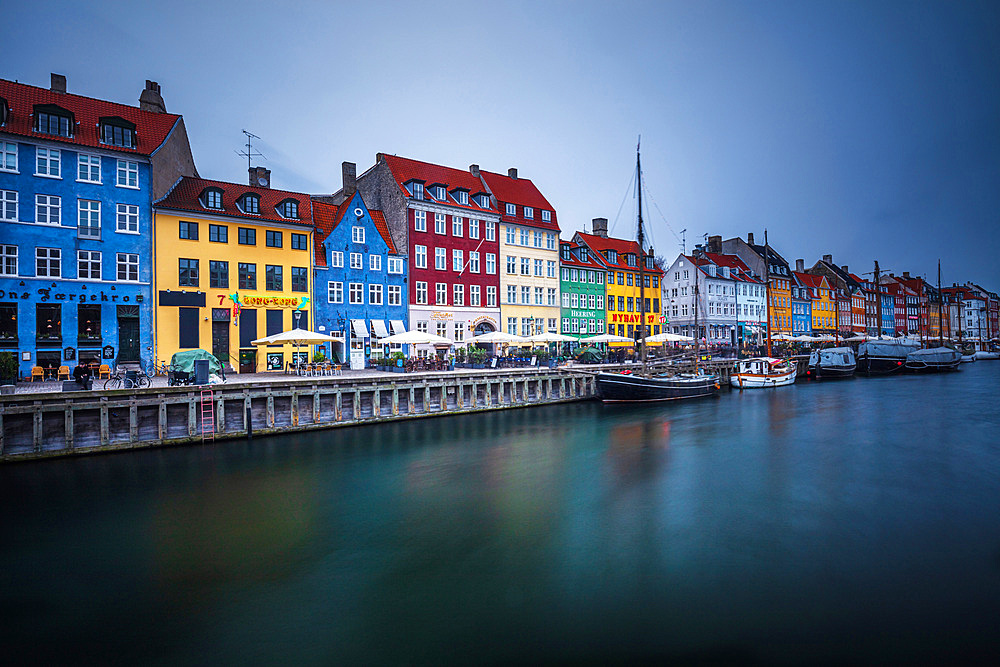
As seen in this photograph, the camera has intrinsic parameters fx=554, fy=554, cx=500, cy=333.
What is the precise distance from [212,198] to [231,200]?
1246 mm

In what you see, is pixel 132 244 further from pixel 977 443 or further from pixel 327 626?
pixel 977 443

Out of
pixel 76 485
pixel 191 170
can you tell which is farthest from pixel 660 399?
pixel 191 170

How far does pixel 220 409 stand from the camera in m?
22.5

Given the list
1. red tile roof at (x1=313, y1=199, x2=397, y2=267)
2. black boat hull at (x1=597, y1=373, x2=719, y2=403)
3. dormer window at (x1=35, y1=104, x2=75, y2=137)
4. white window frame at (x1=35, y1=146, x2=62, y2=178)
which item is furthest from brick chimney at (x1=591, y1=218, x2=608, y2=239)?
white window frame at (x1=35, y1=146, x2=62, y2=178)

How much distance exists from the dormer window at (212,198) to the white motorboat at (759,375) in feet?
136

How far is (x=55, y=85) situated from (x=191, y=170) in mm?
8758

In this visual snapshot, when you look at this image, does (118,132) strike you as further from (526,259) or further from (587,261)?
(587,261)

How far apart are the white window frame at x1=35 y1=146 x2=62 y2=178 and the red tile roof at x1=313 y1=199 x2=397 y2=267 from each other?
46.3ft

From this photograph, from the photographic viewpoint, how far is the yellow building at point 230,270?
32.4 meters

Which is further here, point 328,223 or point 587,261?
point 587,261

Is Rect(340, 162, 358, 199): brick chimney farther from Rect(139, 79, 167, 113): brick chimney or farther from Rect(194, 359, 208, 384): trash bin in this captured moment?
Rect(194, 359, 208, 384): trash bin

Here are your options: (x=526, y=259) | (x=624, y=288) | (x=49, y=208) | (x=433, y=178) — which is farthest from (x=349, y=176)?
(x=624, y=288)

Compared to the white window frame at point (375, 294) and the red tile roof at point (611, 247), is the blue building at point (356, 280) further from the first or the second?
the red tile roof at point (611, 247)

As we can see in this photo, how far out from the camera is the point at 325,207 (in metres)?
42.2
